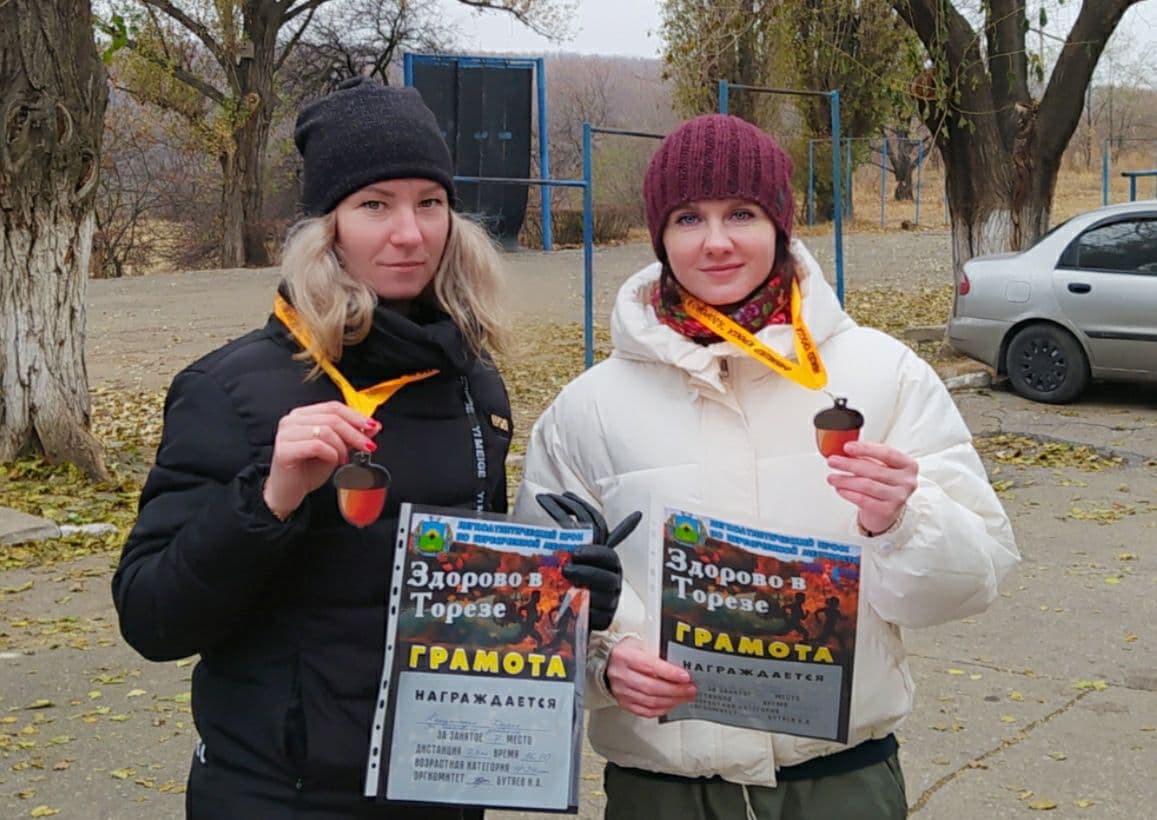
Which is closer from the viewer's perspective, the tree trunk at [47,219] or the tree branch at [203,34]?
the tree trunk at [47,219]

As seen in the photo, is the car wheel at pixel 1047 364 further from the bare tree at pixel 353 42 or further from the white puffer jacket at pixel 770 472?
the bare tree at pixel 353 42

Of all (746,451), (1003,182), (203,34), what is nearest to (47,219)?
(746,451)

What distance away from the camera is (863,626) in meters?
2.16

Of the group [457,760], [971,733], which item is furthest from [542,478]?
[971,733]

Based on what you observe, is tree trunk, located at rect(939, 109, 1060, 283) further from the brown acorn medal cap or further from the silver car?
the brown acorn medal cap

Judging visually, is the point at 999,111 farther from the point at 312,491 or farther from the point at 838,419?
the point at 312,491

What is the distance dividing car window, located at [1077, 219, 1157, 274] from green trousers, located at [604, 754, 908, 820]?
30.9 feet

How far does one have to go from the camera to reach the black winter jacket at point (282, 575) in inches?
78.7

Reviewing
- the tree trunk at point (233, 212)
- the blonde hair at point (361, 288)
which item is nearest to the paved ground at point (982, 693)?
the blonde hair at point (361, 288)

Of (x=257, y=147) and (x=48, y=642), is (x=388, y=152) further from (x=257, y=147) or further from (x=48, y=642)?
A: (x=257, y=147)

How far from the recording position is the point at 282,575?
79.7 inches

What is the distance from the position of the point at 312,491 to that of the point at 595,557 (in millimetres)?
403

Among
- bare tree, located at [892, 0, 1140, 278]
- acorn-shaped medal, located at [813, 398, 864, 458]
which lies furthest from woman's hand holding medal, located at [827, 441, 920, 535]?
bare tree, located at [892, 0, 1140, 278]

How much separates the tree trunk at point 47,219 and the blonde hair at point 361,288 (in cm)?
651
